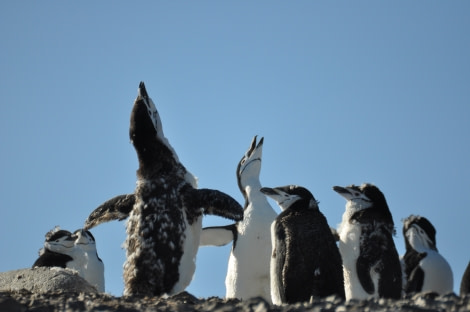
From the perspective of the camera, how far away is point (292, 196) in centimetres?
1277

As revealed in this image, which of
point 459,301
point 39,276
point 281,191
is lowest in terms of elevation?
point 459,301

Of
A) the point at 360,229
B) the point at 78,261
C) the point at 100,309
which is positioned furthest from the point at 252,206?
the point at 100,309

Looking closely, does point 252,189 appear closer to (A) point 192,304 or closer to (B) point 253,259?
(B) point 253,259

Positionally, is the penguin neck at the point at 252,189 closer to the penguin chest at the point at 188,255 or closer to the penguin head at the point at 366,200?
the penguin head at the point at 366,200

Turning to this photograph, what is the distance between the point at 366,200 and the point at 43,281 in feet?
15.1

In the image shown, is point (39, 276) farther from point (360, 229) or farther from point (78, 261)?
point (78, 261)

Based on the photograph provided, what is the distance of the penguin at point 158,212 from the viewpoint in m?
12.4

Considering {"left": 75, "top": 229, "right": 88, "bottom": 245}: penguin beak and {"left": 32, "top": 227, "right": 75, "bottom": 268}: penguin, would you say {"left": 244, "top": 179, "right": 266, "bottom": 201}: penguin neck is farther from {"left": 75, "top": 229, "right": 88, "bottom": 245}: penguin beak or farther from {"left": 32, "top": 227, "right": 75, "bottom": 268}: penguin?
{"left": 32, "top": 227, "right": 75, "bottom": 268}: penguin

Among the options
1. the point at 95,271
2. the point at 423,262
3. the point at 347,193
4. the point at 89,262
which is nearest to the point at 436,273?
the point at 423,262

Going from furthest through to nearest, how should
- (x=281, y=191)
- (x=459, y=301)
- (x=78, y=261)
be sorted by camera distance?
(x=78, y=261), (x=281, y=191), (x=459, y=301)

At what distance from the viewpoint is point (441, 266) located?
51.9 ft

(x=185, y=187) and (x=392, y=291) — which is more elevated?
(x=185, y=187)

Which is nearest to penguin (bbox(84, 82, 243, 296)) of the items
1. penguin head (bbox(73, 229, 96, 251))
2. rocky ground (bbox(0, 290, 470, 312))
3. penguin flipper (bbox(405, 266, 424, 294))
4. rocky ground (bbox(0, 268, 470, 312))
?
rocky ground (bbox(0, 268, 470, 312))

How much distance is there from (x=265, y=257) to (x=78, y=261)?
17.0ft
